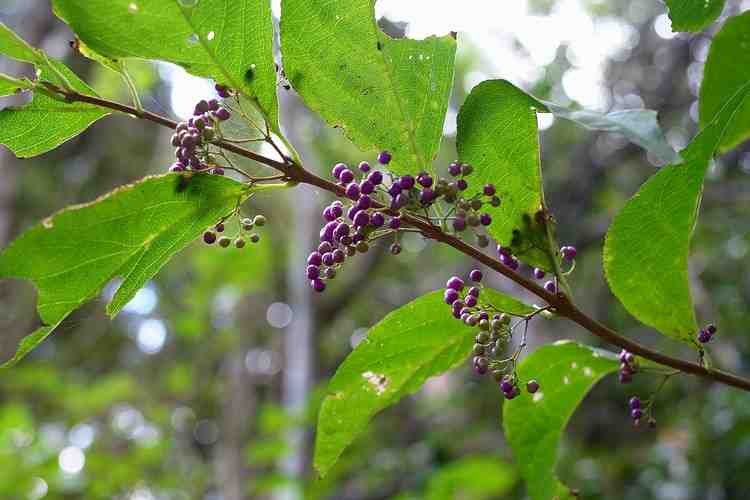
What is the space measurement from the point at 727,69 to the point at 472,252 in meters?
0.65

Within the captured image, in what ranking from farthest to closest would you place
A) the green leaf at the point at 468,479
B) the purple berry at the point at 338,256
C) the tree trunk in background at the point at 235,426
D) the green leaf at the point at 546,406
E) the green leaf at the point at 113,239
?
the tree trunk in background at the point at 235,426 → the green leaf at the point at 468,479 → the green leaf at the point at 546,406 → the purple berry at the point at 338,256 → the green leaf at the point at 113,239

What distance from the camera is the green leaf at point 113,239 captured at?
84cm

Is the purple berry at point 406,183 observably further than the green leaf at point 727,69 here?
No

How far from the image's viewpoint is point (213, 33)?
906 millimetres

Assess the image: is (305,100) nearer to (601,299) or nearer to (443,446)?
(443,446)

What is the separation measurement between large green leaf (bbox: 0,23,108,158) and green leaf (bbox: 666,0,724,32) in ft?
2.76

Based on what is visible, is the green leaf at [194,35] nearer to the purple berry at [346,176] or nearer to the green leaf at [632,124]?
the purple berry at [346,176]

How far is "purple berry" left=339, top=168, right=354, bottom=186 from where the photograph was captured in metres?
0.96

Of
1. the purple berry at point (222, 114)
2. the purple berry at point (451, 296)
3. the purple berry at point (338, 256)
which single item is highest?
the purple berry at point (222, 114)

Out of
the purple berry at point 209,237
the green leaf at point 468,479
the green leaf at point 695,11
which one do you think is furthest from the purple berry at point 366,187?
the green leaf at point 468,479

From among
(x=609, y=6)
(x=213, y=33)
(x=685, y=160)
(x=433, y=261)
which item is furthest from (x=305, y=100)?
(x=609, y=6)

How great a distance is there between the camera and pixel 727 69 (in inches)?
47.4

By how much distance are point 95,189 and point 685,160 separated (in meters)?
8.31

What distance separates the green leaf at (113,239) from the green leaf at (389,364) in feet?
1.05
